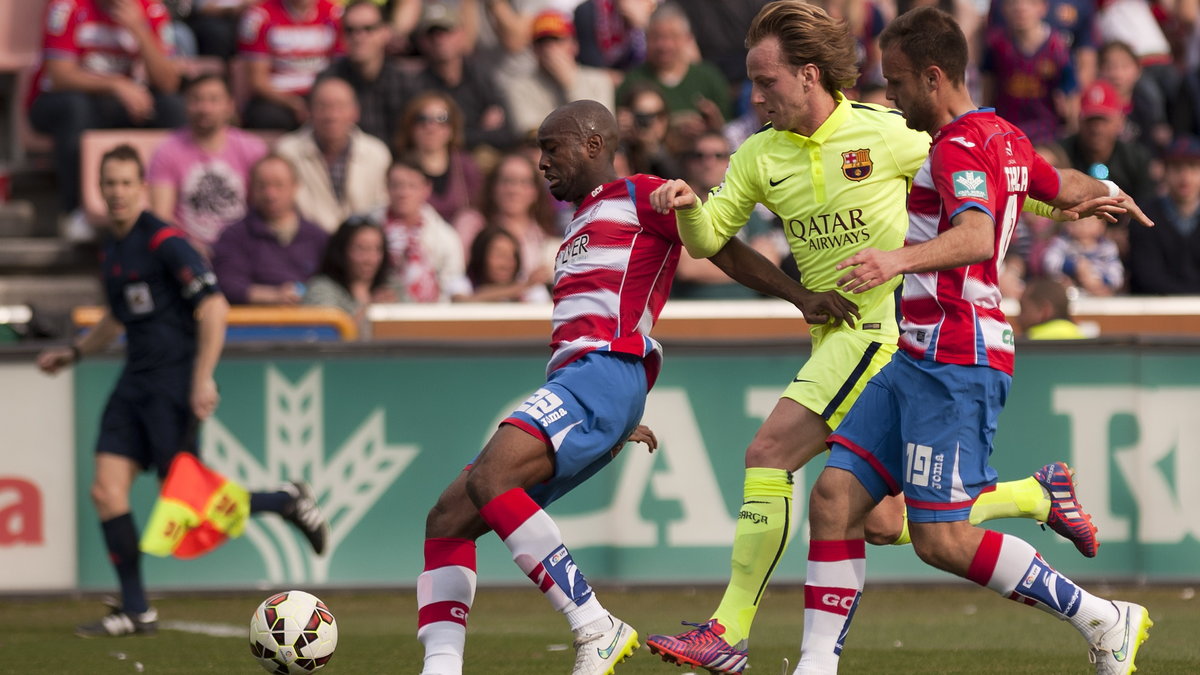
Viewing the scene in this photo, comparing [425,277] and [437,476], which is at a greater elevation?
[425,277]

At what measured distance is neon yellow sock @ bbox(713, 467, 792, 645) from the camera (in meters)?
6.33

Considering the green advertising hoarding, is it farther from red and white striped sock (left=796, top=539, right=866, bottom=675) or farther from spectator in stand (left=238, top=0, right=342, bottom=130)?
red and white striped sock (left=796, top=539, right=866, bottom=675)

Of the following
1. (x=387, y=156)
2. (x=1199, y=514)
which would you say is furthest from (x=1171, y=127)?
(x=387, y=156)

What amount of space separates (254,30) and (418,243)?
2.52 m

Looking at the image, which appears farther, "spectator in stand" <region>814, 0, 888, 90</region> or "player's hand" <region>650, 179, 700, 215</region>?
"spectator in stand" <region>814, 0, 888, 90</region>

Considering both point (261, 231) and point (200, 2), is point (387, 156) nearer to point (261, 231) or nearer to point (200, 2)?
point (261, 231)

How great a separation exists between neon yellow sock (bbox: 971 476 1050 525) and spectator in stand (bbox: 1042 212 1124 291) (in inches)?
225

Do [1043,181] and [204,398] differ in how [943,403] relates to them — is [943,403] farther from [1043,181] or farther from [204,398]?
[204,398]

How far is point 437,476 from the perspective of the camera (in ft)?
33.7

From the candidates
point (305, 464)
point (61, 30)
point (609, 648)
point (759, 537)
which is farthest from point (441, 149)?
point (609, 648)

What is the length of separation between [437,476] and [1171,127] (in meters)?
7.49

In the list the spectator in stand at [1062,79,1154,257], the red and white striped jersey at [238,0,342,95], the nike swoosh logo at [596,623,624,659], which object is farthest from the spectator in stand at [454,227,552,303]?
the nike swoosh logo at [596,623,624,659]

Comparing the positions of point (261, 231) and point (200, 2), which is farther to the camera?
point (200, 2)

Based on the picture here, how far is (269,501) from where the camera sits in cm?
913
